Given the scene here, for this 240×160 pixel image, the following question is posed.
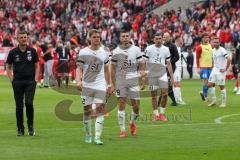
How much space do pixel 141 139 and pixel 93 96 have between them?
145 centimetres

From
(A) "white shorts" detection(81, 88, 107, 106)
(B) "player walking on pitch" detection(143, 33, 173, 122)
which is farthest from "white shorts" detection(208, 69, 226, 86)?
(A) "white shorts" detection(81, 88, 107, 106)

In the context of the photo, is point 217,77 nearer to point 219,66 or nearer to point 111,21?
point 219,66

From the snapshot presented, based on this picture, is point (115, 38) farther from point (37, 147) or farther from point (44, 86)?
point (37, 147)

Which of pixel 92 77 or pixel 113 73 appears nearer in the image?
pixel 92 77

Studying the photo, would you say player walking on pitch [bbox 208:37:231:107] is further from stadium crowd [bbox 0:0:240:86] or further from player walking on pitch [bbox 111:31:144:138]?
stadium crowd [bbox 0:0:240:86]

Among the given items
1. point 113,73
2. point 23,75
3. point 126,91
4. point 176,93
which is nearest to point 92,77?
point 113,73

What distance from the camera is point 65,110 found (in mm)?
23328

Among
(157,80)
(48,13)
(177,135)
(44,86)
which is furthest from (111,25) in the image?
(177,135)

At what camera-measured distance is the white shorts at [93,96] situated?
14836mm

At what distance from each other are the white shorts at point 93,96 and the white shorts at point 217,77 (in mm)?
9779

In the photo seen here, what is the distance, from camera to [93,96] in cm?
1488

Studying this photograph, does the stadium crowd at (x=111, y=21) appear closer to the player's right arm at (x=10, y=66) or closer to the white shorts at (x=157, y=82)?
the white shorts at (x=157, y=82)

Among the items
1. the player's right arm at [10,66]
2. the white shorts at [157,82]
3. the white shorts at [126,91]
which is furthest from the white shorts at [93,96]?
the white shorts at [157,82]

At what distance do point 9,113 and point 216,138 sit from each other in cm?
834
